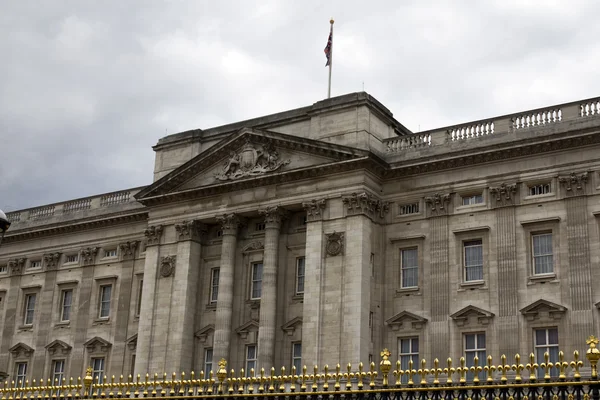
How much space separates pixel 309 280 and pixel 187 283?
305 inches

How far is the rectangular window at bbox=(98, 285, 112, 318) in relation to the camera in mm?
52906

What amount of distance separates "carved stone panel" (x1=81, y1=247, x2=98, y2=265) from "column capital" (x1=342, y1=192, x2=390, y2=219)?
64.1ft

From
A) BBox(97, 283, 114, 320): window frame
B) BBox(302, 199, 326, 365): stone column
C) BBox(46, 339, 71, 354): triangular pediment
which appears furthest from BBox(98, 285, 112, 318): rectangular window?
BBox(302, 199, 326, 365): stone column

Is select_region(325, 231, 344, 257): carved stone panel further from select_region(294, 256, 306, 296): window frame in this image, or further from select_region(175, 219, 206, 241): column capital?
select_region(175, 219, 206, 241): column capital

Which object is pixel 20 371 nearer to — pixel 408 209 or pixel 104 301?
pixel 104 301

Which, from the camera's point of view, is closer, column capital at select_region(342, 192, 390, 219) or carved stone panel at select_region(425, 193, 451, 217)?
carved stone panel at select_region(425, 193, 451, 217)

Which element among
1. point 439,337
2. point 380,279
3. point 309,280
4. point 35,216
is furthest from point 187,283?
point 35,216

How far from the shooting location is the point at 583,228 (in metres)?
38.0

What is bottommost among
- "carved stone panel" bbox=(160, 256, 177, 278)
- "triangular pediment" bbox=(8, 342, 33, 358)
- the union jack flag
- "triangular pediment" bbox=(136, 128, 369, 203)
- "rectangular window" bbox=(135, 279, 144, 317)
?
"triangular pediment" bbox=(8, 342, 33, 358)

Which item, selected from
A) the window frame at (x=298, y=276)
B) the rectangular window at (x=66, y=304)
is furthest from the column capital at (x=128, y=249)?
the window frame at (x=298, y=276)

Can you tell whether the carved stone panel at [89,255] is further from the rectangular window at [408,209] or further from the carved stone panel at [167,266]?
the rectangular window at [408,209]

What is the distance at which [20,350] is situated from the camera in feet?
181

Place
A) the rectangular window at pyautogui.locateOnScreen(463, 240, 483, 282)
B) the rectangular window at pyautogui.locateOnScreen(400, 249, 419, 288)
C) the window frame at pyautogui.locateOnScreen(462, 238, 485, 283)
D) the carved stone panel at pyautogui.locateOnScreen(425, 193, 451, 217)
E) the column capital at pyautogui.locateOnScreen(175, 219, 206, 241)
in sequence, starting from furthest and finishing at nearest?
the column capital at pyautogui.locateOnScreen(175, 219, 206, 241), the rectangular window at pyautogui.locateOnScreen(400, 249, 419, 288), the carved stone panel at pyautogui.locateOnScreen(425, 193, 451, 217), the rectangular window at pyautogui.locateOnScreen(463, 240, 483, 282), the window frame at pyautogui.locateOnScreen(462, 238, 485, 283)

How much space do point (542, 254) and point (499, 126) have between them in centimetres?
674
